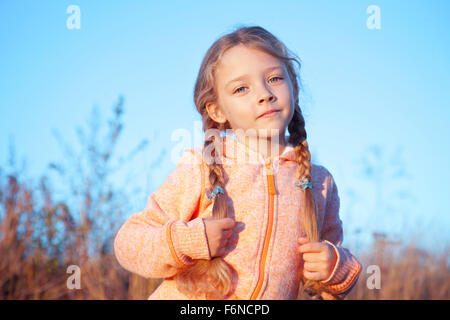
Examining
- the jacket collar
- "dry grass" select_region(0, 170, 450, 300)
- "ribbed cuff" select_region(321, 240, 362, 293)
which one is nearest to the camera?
"ribbed cuff" select_region(321, 240, 362, 293)

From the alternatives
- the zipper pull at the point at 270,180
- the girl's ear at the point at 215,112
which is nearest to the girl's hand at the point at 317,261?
the zipper pull at the point at 270,180

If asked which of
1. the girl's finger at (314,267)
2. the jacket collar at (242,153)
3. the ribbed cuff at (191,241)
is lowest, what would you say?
the girl's finger at (314,267)

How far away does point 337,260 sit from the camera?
2.10 metres

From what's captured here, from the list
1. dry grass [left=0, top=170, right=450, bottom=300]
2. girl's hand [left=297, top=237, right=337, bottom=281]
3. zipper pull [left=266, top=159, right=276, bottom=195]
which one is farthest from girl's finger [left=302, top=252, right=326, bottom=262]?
dry grass [left=0, top=170, right=450, bottom=300]

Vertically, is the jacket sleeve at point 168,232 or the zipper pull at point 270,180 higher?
the zipper pull at point 270,180

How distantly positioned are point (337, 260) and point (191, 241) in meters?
0.76

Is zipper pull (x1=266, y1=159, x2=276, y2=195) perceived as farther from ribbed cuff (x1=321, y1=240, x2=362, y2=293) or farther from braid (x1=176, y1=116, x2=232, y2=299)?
ribbed cuff (x1=321, y1=240, x2=362, y2=293)

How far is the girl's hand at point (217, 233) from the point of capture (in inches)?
74.6

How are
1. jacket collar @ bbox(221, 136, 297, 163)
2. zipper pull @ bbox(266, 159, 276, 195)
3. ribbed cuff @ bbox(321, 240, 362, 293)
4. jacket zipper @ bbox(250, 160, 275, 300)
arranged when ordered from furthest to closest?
jacket collar @ bbox(221, 136, 297, 163) < zipper pull @ bbox(266, 159, 276, 195) < ribbed cuff @ bbox(321, 240, 362, 293) < jacket zipper @ bbox(250, 160, 275, 300)

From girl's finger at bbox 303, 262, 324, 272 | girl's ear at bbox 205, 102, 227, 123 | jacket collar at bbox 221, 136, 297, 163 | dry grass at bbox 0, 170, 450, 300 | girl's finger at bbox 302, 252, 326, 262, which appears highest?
girl's ear at bbox 205, 102, 227, 123

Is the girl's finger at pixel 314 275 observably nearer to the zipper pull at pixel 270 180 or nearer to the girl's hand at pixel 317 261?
the girl's hand at pixel 317 261

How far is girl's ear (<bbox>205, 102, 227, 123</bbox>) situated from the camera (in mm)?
2492

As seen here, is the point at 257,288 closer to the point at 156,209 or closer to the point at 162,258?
the point at 162,258
